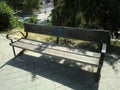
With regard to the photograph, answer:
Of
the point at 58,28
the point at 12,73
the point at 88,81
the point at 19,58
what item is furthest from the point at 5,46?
the point at 88,81

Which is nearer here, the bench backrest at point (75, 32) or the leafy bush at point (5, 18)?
the bench backrest at point (75, 32)

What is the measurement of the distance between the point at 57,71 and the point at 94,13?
6.71 ft

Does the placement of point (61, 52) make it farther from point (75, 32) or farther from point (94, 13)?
point (94, 13)

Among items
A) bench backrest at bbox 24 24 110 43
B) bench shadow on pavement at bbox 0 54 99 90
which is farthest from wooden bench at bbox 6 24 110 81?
bench shadow on pavement at bbox 0 54 99 90

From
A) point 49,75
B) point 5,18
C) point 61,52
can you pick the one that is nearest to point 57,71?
point 49,75

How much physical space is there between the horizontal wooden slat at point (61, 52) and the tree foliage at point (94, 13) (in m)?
1.43

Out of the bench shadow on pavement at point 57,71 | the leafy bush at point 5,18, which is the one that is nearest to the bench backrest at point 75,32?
the bench shadow on pavement at point 57,71

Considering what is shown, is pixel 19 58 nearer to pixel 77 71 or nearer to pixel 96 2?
pixel 77 71

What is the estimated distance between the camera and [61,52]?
462cm

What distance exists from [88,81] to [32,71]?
1455 mm

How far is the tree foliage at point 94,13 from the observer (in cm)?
526

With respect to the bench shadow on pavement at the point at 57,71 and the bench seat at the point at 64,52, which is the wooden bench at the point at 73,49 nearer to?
the bench seat at the point at 64,52

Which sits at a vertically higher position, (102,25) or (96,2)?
(96,2)

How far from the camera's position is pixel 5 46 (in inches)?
259
